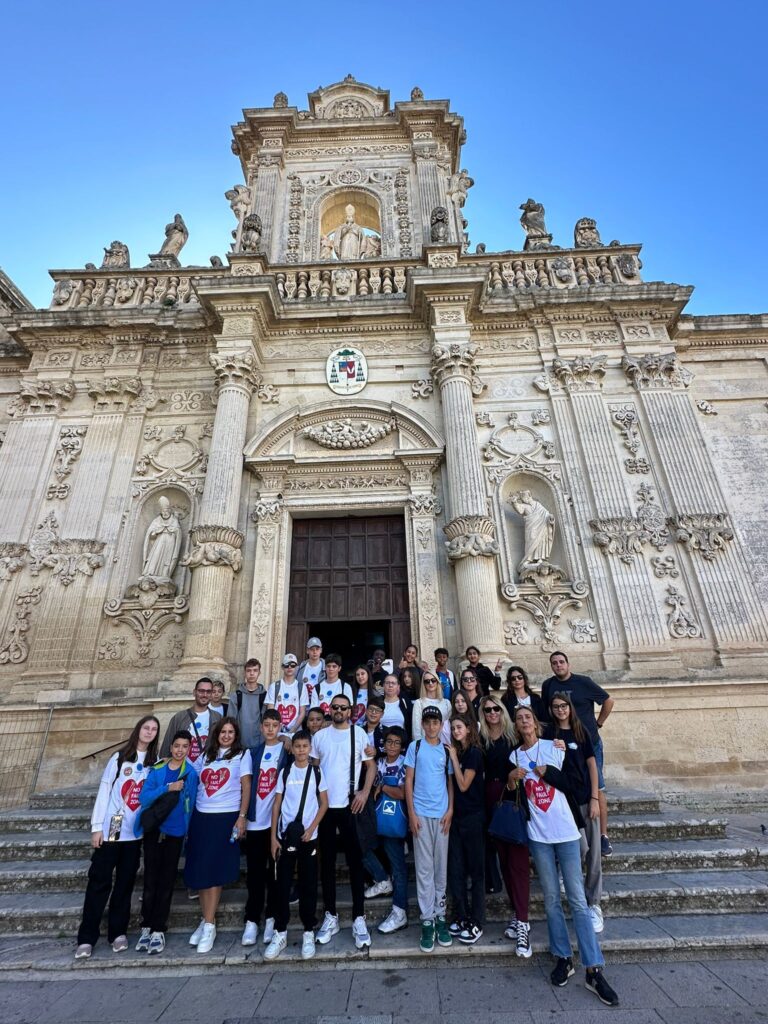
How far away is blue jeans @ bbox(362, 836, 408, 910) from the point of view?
13.8 ft

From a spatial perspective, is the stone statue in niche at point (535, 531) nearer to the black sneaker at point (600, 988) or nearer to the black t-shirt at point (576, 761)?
the black t-shirt at point (576, 761)

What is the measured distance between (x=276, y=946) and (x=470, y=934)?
149cm

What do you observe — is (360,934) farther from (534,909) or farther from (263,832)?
(534,909)

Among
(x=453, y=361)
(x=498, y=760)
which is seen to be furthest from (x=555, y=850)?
(x=453, y=361)

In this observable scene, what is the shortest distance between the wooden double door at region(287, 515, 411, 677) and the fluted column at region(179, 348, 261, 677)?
1.34 m

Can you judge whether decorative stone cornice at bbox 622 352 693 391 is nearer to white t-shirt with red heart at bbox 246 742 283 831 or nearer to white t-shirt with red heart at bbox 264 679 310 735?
white t-shirt with red heart at bbox 264 679 310 735

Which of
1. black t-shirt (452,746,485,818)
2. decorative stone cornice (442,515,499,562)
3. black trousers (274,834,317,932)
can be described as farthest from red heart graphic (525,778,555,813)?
decorative stone cornice (442,515,499,562)

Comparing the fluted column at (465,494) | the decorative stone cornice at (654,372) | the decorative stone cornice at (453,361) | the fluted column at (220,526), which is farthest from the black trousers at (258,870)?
the decorative stone cornice at (654,372)

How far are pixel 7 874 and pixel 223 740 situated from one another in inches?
112

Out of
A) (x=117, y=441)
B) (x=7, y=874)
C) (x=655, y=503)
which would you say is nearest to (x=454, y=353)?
(x=655, y=503)

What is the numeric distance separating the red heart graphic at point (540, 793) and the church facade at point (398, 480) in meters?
4.51

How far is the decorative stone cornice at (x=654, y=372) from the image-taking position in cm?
1119

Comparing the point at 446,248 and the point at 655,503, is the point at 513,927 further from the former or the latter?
the point at 446,248

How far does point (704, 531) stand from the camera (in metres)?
9.59
